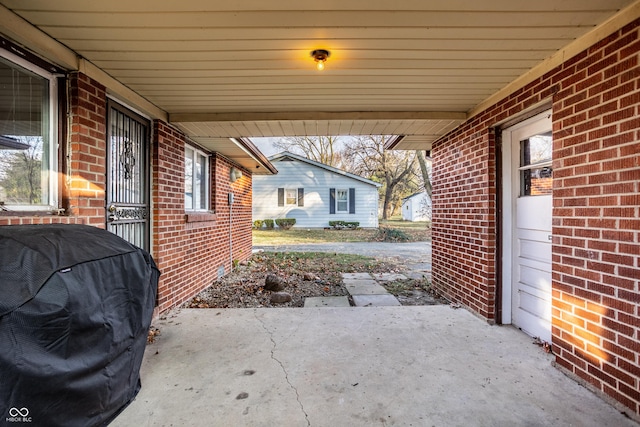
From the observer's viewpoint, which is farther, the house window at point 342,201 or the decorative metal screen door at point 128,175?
the house window at point 342,201

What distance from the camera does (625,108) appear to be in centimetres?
206

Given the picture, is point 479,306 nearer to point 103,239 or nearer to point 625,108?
point 625,108

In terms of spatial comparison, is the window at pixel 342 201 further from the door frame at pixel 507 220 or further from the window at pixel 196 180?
the door frame at pixel 507 220

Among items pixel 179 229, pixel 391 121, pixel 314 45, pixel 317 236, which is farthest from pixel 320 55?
pixel 317 236

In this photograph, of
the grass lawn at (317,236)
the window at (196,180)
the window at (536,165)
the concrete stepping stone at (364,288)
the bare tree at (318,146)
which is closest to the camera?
the window at (536,165)

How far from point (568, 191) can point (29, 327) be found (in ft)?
11.7

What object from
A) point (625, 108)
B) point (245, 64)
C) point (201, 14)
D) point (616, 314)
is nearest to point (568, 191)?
point (625, 108)

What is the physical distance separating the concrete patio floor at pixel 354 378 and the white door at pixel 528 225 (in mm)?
301

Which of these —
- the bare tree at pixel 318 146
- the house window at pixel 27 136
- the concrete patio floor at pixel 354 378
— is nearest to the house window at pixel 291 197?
the bare tree at pixel 318 146

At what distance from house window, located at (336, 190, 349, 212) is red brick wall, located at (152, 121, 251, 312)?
11197 millimetres

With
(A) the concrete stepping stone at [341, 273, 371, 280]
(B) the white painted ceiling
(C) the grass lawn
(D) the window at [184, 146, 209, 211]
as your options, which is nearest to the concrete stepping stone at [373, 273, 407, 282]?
(A) the concrete stepping stone at [341, 273, 371, 280]

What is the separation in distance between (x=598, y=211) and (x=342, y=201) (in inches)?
593

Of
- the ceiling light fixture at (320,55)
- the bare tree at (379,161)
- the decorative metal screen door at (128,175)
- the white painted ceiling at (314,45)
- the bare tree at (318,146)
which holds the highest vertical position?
the bare tree at (318,146)

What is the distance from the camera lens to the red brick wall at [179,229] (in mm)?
3834
